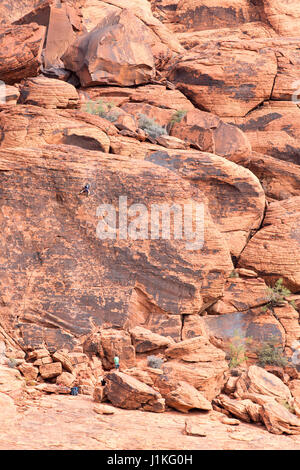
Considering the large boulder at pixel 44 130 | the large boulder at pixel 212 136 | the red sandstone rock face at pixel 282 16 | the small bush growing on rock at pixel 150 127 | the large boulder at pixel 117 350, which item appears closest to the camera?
the large boulder at pixel 117 350

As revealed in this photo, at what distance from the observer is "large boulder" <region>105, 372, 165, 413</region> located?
14.8 meters

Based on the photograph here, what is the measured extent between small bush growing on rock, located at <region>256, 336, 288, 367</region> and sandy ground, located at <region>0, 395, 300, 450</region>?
644 centimetres

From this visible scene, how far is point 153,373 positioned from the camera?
55.0ft

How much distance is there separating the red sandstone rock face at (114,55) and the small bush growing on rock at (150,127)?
13.4ft

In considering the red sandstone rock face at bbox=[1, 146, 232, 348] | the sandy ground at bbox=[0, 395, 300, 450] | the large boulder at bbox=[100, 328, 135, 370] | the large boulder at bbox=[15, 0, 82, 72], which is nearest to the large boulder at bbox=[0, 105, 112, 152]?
the red sandstone rock face at bbox=[1, 146, 232, 348]

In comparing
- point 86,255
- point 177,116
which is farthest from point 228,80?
point 86,255

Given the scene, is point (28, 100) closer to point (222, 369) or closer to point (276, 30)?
point (222, 369)

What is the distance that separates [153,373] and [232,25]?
28505 mm

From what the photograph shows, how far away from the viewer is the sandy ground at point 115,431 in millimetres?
12289

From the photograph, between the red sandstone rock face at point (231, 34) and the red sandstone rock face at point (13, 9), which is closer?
the red sandstone rock face at point (13, 9)

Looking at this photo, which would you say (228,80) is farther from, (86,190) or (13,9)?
(86,190)

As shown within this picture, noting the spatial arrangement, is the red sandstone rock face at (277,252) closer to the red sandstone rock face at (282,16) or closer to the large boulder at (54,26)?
the large boulder at (54,26)

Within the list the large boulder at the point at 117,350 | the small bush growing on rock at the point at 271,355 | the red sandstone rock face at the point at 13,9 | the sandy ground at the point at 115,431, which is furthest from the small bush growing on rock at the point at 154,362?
the red sandstone rock face at the point at 13,9

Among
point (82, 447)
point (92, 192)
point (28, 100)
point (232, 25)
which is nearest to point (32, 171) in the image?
point (92, 192)
